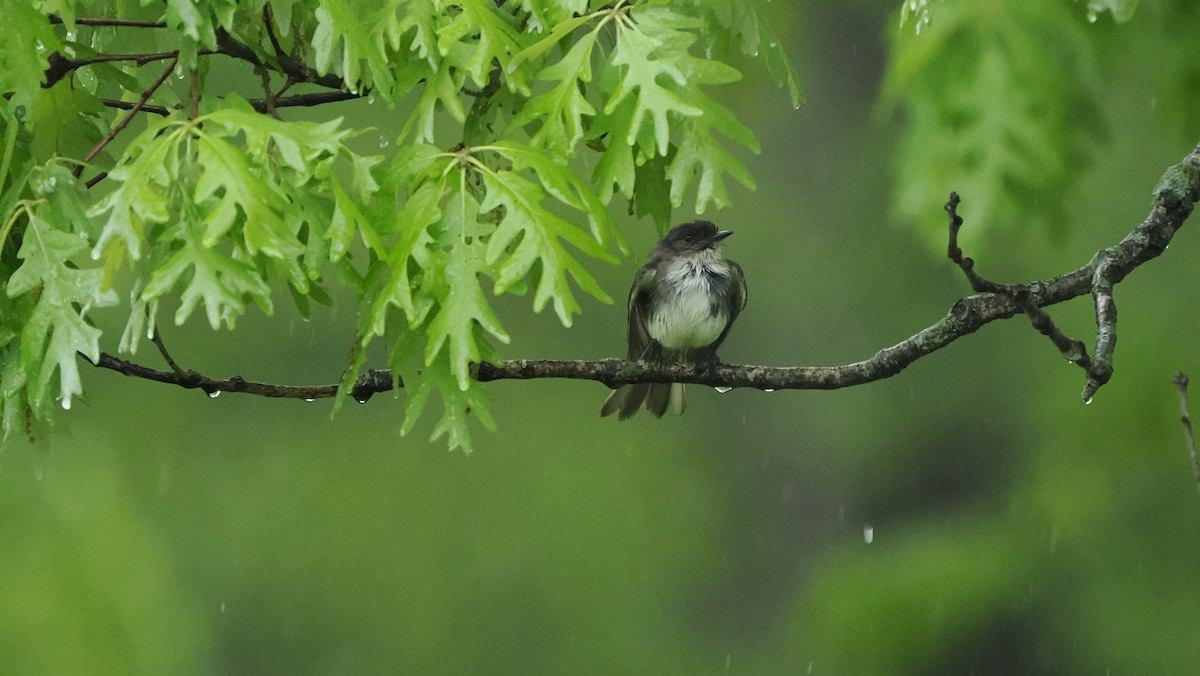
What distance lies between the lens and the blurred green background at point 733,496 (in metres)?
11.2

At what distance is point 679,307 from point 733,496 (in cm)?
746

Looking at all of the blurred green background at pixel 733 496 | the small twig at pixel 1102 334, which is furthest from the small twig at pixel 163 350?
the blurred green background at pixel 733 496

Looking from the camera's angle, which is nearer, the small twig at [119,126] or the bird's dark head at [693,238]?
the small twig at [119,126]

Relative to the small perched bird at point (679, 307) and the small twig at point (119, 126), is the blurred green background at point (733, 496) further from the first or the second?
the small twig at point (119, 126)

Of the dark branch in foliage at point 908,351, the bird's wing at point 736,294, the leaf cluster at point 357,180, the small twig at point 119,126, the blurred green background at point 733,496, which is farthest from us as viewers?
the blurred green background at point 733,496

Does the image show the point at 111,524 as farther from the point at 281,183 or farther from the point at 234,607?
the point at 281,183

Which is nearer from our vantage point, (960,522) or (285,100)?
(285,100)

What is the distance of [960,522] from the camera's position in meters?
12.1

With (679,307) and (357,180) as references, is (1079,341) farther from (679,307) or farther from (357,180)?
(679,307)

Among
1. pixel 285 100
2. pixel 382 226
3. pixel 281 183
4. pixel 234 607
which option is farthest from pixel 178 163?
pixel 234 607

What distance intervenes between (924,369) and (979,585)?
7.17 ft

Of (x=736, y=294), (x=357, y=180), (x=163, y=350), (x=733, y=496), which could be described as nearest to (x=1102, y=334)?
(x=357, y=180)

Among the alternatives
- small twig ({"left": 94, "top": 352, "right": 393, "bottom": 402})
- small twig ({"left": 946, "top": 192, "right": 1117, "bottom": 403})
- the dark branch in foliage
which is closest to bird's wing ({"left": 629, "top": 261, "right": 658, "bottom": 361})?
the dark branch in foliage

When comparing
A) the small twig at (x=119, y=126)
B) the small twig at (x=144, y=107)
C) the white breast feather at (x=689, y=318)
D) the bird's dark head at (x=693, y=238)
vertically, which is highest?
the bird's dark head at (x=693, y=238)
